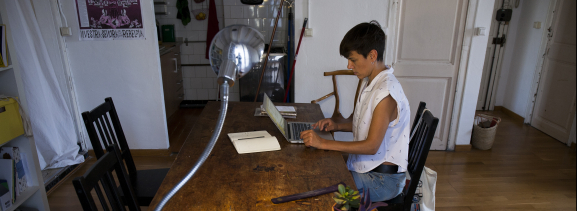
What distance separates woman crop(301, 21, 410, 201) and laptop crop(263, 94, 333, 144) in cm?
15

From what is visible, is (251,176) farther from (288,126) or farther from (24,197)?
(24,197)

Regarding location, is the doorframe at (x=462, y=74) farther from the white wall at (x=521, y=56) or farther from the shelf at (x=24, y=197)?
the shelf at (x=24, y=197)

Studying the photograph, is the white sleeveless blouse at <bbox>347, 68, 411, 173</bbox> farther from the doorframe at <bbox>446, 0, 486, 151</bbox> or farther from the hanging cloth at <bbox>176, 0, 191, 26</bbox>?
the hanging cloth at <bbox>176, 0, 191, 26</bbox>

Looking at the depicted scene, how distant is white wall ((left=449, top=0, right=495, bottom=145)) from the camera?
311 cm

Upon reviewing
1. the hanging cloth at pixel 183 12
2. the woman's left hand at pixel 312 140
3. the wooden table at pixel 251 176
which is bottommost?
the wooden table at pixel 251 176

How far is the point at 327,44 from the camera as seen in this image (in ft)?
10.6

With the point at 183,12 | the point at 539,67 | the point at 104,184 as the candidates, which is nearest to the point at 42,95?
the point at 104,184

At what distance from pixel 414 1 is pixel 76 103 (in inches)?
126

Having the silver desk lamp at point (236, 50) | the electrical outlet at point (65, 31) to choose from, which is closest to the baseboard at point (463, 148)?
the silver desk lamp at point (236, 50)

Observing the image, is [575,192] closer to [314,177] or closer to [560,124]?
[314,177]

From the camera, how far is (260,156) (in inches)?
65.8

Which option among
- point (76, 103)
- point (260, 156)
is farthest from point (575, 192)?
point (76, 103)

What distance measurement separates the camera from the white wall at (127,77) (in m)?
3.04

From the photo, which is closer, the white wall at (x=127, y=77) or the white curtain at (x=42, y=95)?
the white curtain at (x=42, y=95)
